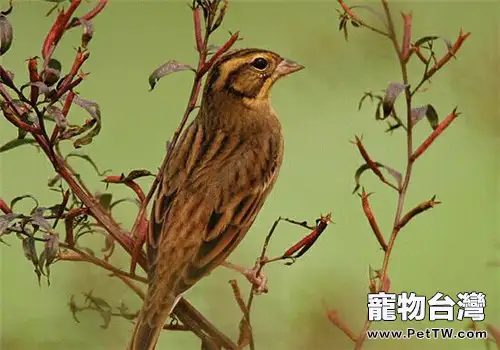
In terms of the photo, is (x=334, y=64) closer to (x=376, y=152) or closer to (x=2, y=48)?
(x=376, y=152)

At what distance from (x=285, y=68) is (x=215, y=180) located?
0.68ft

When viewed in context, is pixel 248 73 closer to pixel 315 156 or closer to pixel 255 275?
pixel 315 156

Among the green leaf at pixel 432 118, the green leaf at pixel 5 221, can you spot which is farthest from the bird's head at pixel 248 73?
the green leaf at pixel 5 221

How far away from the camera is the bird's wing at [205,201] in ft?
3.61

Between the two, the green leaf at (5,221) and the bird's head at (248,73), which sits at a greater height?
the bird's head at (248,73)

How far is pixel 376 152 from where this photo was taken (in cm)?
125

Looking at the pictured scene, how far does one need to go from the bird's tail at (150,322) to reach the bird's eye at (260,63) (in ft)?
1.21

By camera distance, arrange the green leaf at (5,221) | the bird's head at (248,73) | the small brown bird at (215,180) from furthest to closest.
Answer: the bird's head at (248,73)
the small brown bird at (215,180)
the green leaf at (5,221)

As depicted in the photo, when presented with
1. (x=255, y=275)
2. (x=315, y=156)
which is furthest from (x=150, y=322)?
(x=315, y=156)

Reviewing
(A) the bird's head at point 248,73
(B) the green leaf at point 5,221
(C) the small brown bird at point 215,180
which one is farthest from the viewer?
(A) the bird's head at point 248,73

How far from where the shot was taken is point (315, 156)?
4.28ft

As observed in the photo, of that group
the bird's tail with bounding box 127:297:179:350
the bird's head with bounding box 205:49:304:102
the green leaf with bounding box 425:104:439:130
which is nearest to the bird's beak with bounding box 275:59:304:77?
the bird's head with bounding box 205:49:304:102

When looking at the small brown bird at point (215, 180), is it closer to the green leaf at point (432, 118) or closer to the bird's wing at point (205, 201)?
the bird's wing at point (205, 201)

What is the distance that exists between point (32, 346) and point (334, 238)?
0.50 meters
